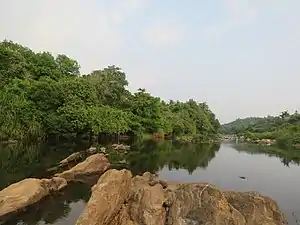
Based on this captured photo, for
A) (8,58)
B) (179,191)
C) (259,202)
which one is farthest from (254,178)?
(8,58)

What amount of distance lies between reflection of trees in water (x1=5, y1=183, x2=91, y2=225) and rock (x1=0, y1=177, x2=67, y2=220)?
33cm

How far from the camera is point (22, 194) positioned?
14000 millimetres

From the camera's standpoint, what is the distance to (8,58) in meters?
53.3

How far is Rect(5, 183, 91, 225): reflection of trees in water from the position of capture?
1255cm

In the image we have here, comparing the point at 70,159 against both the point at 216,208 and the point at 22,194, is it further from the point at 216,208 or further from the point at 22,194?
the point at 216,208

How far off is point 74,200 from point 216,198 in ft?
27.8

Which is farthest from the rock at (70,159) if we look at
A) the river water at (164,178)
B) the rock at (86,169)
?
the rock at (86,169)

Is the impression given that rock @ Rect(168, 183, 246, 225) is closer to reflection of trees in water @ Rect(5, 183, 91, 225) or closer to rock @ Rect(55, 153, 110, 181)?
reflection of trees in water @ Rect(5, 183, 91, 225)

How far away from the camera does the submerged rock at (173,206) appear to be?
9.44 meters

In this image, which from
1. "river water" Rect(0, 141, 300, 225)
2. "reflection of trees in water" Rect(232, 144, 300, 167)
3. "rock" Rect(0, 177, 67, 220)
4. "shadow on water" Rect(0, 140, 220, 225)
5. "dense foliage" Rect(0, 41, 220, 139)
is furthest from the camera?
"dense foliage" Rect(0, 41, 220, 139)

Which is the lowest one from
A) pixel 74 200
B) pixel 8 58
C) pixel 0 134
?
pixel 74 200

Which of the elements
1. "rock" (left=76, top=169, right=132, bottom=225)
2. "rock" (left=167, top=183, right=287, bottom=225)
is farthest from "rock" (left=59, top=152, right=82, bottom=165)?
"rock" (left=167, top=183, right=287, bottom=225)

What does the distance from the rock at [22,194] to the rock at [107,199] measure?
4.52m

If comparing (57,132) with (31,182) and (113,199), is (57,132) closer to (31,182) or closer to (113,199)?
(31,182)
